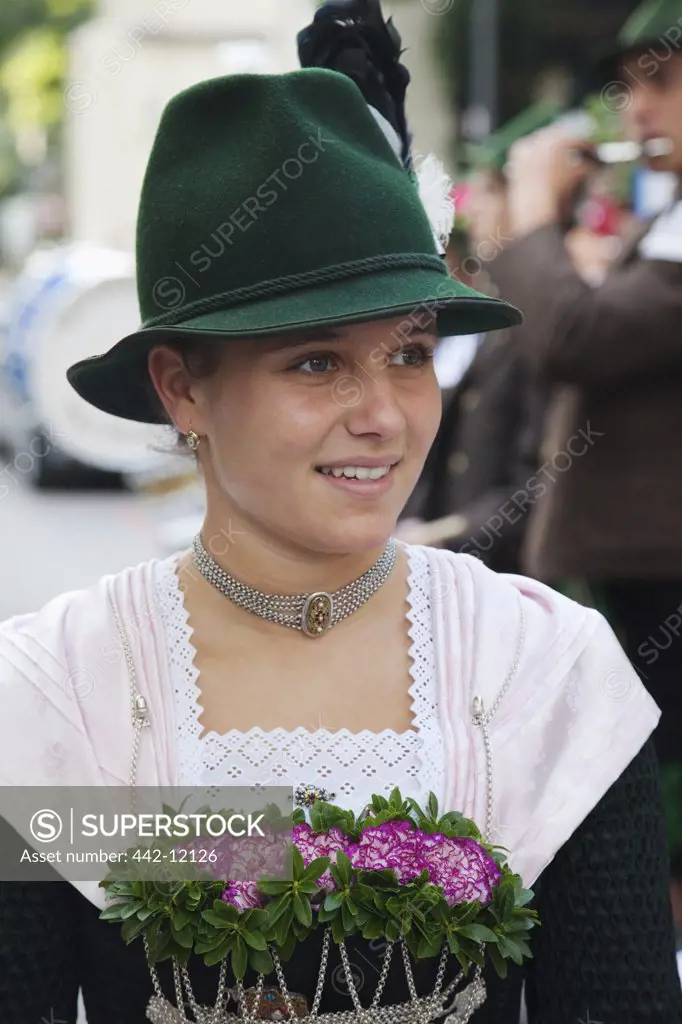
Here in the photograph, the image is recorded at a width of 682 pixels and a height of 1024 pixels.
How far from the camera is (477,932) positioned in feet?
4.76

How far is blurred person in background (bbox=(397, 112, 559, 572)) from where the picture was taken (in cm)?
363

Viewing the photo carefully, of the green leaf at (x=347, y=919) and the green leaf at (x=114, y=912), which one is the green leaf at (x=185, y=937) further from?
the green leaf at (x=347, y=919)

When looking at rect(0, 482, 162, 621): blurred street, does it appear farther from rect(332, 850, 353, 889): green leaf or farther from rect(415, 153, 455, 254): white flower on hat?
rect(332, 850, 353, 889): green leaf

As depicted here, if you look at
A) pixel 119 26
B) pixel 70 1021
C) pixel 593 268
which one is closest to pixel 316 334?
pixel 70 1021

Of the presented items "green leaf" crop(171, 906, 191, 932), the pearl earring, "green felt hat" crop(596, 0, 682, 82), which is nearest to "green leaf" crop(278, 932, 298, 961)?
"green leaf" crop(171, 906, 191, 932)

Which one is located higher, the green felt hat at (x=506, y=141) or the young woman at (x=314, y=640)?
the green felt hat at (x=506, y=141)

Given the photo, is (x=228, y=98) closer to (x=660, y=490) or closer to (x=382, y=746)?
(x=382, y=746)

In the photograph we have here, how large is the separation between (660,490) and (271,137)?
190cm

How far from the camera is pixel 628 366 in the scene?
3.05m

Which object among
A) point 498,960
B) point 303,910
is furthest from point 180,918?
point 498,960

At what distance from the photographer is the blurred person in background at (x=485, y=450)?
363 cm

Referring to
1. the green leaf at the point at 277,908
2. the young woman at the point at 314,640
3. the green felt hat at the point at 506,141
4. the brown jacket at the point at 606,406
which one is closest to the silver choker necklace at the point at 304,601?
the young woman at the point at 314,640

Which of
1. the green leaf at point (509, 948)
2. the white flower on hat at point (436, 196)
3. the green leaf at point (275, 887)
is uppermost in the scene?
the white flower on hat at point (436, 196)

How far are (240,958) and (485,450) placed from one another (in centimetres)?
247
